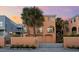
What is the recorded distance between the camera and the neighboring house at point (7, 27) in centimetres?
619

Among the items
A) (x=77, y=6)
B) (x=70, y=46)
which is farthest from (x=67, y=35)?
(x=77, y=6)

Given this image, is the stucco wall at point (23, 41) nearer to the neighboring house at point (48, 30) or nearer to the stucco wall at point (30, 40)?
the stucco wall at point (30, 40)

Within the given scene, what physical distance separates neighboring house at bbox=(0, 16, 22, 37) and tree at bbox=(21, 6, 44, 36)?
8.7 inches

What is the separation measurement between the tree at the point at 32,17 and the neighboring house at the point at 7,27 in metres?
0.22

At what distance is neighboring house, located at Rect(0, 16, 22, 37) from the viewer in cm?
619

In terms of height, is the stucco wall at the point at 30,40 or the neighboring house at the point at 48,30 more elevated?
the neighboring house at the point at 48,30

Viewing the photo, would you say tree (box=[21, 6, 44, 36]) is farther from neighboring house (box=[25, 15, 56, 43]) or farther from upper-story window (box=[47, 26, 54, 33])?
upper-story window (box=[47, 26, 54, 33])

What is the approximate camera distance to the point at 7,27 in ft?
20.5

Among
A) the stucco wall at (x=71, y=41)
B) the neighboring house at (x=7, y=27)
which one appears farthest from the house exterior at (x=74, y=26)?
the neighboring house at (x=7, y=27)

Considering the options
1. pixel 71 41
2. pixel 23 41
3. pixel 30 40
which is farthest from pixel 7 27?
pixel 71 41

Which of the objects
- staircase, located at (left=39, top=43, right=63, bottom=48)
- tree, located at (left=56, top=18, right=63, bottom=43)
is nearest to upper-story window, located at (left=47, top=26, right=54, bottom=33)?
tree, located at (left=56, top=18, right=63, bottom=43)

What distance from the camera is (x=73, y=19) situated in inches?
246

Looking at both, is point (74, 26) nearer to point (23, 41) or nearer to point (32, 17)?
point (32, 17)
